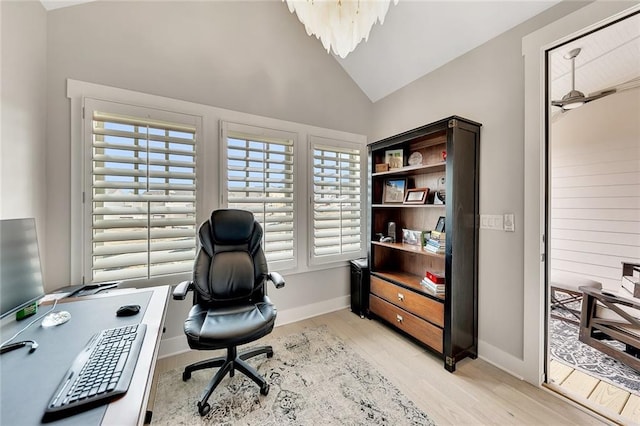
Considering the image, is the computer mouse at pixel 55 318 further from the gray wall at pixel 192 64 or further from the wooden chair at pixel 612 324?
the wooden chair at pixel 612 324

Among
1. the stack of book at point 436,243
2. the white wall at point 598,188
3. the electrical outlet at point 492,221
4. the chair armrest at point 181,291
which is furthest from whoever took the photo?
the white wall at point 598,188

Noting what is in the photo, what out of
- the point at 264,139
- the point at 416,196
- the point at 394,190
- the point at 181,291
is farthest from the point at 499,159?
the point at 181,291

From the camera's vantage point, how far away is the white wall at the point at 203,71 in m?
1.78

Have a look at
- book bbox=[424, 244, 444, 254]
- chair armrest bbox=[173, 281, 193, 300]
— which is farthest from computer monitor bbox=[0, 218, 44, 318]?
book bbox=[424, 244, 444, 254]

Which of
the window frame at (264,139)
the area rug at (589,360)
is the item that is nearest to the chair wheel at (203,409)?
the window frame at (264,139)

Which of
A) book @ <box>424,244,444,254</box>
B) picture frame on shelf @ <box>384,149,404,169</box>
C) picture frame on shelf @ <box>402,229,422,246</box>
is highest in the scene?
picture frame on shelf @ <box>384,149,404,169</box>

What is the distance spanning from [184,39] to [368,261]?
2788 millimetres

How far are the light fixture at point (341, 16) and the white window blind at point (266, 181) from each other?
1249 mm

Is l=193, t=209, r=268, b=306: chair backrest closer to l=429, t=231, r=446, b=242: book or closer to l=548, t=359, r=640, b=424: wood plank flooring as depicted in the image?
l=429, t=231, r=446, b=242: book

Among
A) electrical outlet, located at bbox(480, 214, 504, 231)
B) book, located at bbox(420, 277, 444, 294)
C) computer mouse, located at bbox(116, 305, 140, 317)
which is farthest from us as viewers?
book, located at bbox(420, 277, 444, 294)

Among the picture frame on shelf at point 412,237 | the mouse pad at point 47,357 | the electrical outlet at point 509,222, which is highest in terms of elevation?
the electrical outlet at point 509,222

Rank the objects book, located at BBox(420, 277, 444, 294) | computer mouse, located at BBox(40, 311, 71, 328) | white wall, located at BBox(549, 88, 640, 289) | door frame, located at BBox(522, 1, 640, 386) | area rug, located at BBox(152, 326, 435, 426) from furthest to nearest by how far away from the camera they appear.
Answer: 1. white wall, located at BBox(549, 88, 640, 289)
2. book, located at BBox(420, 277, 444, 294)
3. door frame, located at BBox(522, 1, 640, 386)
4. area rug, located at BBox(152, 326, 435, 426)
5. computer mouse, located at BBox(40, 311, 71, 328)

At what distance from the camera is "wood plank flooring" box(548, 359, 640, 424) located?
1.51 meters

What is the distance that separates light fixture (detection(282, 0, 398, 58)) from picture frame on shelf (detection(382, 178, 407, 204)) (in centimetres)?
165
